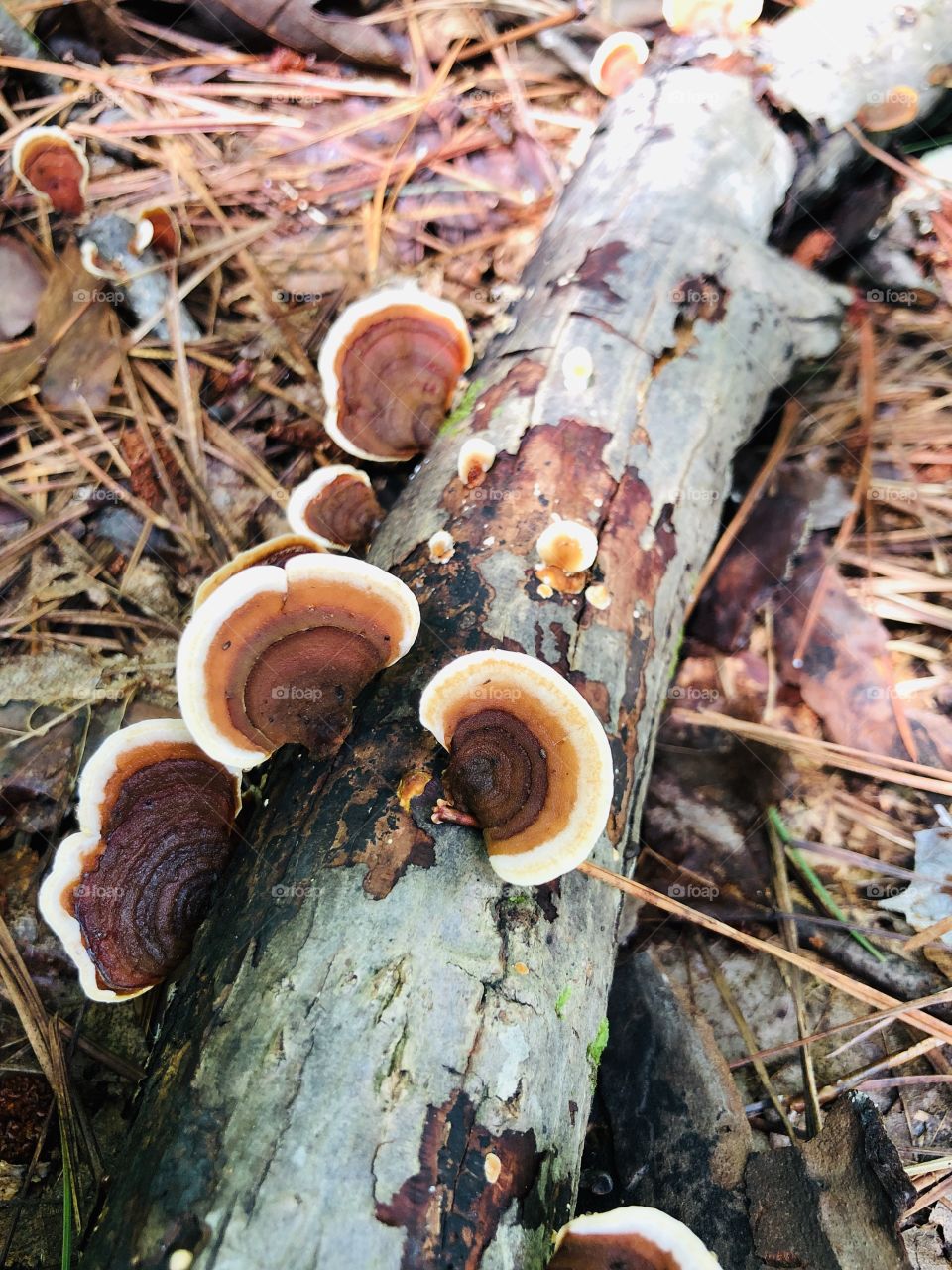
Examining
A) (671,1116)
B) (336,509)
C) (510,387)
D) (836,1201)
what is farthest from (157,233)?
(836,1201)

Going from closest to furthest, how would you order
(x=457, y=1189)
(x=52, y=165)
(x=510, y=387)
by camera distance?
(x=457, y=1189), (x=510, y=387), (x=52, y=165)

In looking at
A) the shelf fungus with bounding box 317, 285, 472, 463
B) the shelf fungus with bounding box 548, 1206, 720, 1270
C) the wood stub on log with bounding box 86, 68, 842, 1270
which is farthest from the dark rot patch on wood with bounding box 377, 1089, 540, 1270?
the shelf fungus with bounding box 317, 285, 472, 463

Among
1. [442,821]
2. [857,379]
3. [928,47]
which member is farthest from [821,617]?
[928,47]

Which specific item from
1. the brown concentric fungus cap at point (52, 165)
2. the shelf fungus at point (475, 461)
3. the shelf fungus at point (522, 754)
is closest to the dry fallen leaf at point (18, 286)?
the brown concentric fungus cap at point (52, 165)

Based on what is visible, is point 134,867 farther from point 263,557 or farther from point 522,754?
point 522,754

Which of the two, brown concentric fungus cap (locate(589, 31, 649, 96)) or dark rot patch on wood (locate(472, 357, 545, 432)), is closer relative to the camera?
dark rot patch on wood (locate(472, 357, 545, 432))

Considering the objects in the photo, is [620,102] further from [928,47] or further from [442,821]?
[442,821]

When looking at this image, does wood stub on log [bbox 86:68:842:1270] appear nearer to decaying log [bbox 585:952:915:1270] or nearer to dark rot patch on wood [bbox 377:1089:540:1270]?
dark rot patch on wood [bbox 377:1089:540:1270]
